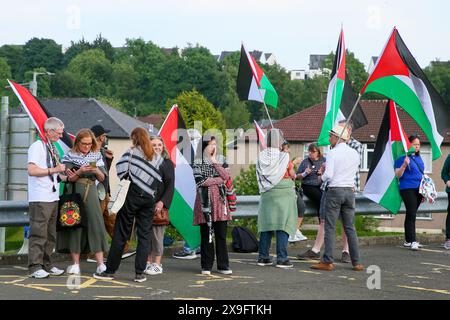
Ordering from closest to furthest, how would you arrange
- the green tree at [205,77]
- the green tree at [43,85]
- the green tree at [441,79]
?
the green tree at [441,79] < the green tree at [43,85] < the green tree at [205,77]

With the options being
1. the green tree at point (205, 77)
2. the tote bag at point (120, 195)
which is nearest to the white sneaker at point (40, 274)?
the tote bag at point (120, 195)

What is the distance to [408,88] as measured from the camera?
42.9 ft

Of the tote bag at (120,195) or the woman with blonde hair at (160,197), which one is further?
the woman with blonde hair at (160,197)

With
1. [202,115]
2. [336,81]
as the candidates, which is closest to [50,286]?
[336,81]

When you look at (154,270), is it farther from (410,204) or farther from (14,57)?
(14,57)

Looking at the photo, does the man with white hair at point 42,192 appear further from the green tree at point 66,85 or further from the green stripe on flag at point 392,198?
the green tree at point 66,85

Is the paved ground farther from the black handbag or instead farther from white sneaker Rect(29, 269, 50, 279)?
the black handbag

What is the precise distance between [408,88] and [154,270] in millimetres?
4246

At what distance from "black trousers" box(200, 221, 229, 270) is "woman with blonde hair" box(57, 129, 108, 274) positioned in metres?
1.24

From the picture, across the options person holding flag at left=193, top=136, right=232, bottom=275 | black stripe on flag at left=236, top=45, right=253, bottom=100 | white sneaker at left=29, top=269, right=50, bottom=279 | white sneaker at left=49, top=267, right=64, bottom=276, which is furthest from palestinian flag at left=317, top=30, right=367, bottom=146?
white sneaker at left=29, top=269, right=50, bottom=279

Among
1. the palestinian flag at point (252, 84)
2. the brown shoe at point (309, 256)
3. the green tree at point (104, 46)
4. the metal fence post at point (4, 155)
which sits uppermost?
the green tree at point (104, 46)

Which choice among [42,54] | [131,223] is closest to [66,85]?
[42,54]

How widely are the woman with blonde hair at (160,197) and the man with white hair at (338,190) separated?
2058mm

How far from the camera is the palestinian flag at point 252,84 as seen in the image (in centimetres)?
1488
